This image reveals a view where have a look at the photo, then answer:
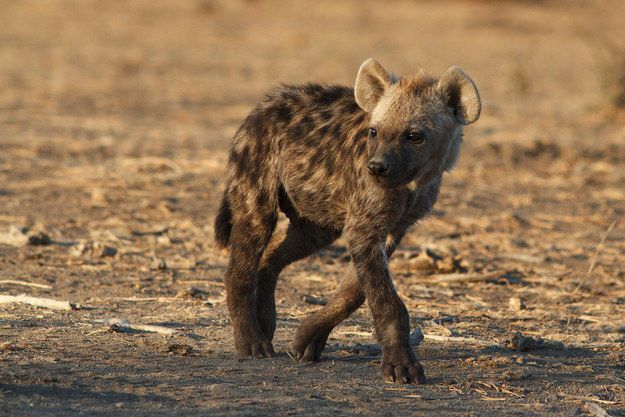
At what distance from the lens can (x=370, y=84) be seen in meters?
4.84

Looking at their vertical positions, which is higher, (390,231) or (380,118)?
(380,118)

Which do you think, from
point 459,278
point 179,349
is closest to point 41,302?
point 179,349

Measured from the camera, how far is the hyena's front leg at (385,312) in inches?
174

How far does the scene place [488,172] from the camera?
9.93 m

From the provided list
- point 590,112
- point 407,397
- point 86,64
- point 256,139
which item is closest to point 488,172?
point 590,112

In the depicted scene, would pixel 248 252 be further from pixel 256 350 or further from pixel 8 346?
pixel 8 346

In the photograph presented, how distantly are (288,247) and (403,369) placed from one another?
1.01 metres

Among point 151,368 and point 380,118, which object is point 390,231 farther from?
point 151,368

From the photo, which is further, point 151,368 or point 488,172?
point 488,172

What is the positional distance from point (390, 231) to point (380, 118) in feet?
1.48

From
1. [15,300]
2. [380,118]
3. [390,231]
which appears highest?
[380,118]

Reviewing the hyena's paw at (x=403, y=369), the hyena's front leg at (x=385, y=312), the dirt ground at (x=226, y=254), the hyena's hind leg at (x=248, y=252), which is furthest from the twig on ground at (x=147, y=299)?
the hyena's paw at (x=403, y=369)

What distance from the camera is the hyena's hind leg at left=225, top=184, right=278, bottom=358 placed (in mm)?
4875

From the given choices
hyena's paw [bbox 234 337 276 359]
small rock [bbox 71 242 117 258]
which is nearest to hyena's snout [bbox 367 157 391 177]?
hyena's paw [bbox 234 337 276 359]
